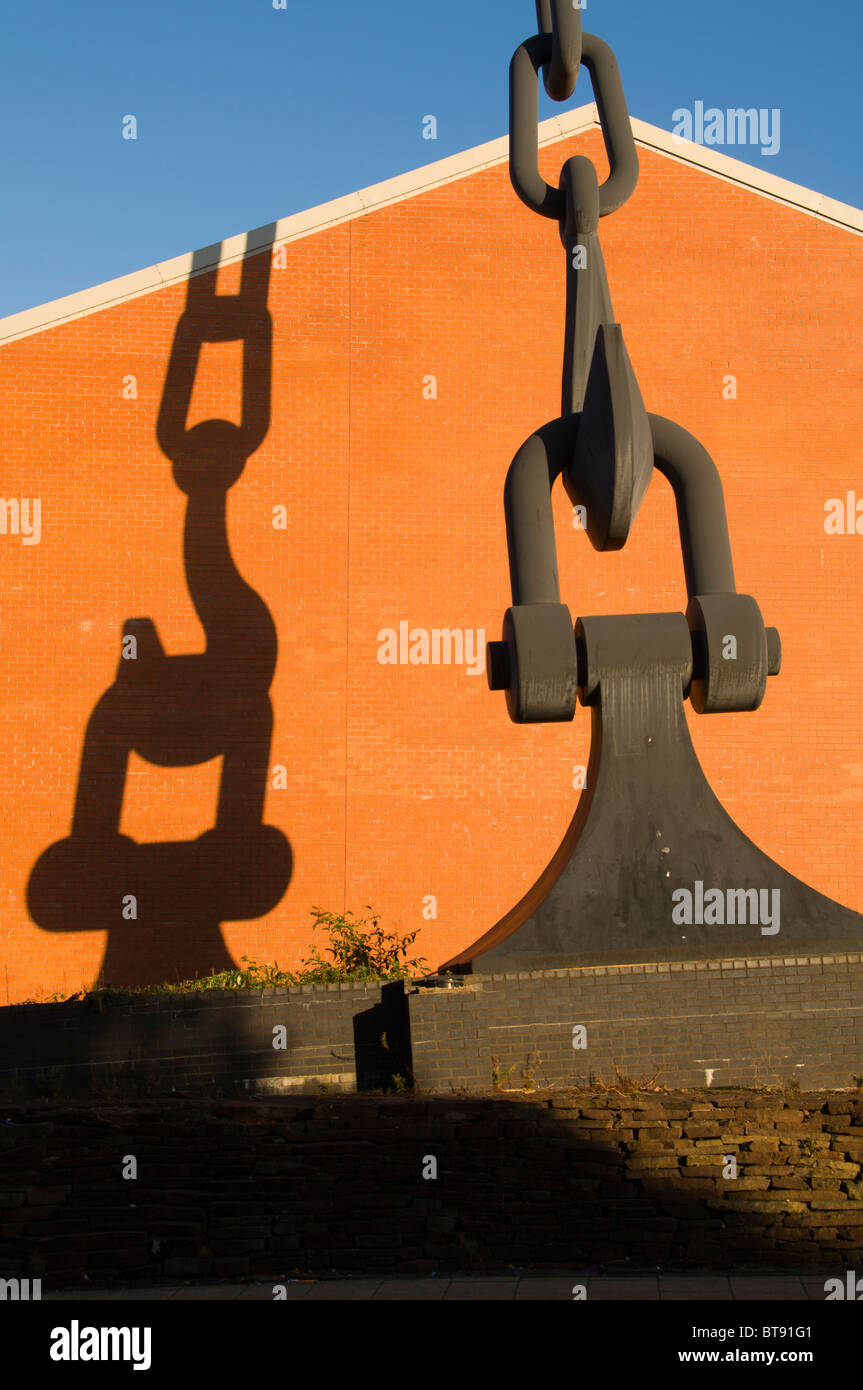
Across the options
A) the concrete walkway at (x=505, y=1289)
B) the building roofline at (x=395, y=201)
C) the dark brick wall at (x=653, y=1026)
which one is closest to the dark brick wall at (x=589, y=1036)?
the dark brick wall at (x=653, y=1026)

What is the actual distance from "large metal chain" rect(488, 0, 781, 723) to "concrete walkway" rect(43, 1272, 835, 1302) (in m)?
3.28

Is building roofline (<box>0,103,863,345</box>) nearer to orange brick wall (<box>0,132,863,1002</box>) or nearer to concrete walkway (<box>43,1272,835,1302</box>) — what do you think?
orange brick wall (<box>0,132,863,1002</box>)

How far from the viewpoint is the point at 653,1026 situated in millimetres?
7559

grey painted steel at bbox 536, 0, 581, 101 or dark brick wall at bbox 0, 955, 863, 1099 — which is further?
grey painted steel at bbox 536, 0, 581, 101

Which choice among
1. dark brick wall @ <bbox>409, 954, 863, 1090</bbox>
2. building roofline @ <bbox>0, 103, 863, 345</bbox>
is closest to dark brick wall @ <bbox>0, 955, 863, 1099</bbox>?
dark brick wall @ <bbox>409, 954, 863, 1090</bbox>

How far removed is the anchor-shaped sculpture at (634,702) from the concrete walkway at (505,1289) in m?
1.95

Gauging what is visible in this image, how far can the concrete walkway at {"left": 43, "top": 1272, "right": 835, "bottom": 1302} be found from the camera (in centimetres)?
610

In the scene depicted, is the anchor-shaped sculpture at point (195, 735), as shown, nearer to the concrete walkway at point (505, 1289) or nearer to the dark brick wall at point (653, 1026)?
the dark brick wall at point (653, 1026)

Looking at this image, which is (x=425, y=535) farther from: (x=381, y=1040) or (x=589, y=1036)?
(x=589, y=1036)

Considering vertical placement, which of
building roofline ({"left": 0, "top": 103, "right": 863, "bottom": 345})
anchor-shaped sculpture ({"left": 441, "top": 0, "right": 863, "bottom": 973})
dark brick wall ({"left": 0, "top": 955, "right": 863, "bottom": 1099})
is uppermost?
building roofline ({"left": 0, "top": 103, "right": 863, "bottom": 345})

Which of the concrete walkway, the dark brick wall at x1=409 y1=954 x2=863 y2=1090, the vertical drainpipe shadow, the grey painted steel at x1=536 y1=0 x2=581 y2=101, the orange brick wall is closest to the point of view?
the concrete walkway

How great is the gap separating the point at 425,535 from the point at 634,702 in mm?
5728

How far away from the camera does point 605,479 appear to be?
8.25m

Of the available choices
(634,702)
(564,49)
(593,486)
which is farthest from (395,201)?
(634,702)
